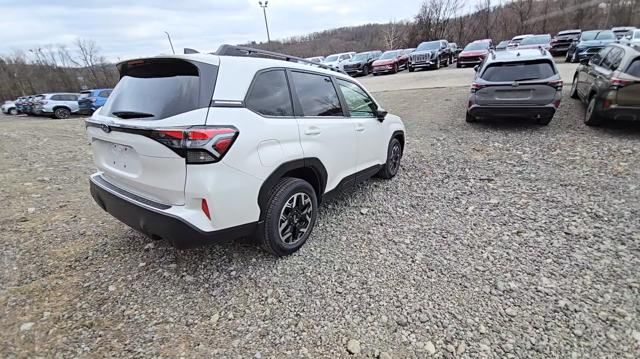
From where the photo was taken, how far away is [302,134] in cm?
279

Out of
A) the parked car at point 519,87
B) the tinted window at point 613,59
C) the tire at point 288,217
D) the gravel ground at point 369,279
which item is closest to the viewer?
the gravel ground at point 369,279

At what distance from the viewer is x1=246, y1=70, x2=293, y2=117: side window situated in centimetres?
245

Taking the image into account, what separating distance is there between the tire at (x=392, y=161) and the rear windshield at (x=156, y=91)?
289cm

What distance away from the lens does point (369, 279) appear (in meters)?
2.62

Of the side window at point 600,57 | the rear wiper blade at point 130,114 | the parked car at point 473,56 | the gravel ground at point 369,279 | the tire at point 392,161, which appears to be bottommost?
the gravel ground at point 369,279

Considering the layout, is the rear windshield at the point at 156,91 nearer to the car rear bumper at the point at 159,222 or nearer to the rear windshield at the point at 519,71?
the car rear bumper at the point at 159,222

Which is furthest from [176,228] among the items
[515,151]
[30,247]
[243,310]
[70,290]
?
[515,151]

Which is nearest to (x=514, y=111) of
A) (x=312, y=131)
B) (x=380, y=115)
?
(x=380, y=115)

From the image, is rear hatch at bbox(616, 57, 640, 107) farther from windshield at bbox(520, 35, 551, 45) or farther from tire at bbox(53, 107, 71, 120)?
tire at bbox(53, 107, 71, 120)

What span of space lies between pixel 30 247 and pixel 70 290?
1074 mm

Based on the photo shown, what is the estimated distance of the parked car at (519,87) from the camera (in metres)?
5.97

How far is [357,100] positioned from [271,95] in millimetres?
1506

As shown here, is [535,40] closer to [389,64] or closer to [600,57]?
[389,64]

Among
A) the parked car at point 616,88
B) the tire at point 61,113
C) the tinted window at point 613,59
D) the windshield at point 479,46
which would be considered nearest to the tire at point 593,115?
the parked car at point 616,88
